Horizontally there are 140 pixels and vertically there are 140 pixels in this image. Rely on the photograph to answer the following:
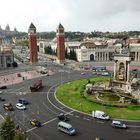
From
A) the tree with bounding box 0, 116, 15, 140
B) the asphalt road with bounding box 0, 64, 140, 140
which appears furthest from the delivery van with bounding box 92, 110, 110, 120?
the tree with bounding box 0, 116, 15, 140

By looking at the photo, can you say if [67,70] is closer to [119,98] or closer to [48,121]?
[119,98]

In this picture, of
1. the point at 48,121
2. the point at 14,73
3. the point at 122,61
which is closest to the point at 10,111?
the point at 48,121

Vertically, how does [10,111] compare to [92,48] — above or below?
below

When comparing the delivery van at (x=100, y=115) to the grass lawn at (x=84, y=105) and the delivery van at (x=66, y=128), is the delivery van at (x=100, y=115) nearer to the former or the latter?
the grass lawn at (x=84, y=105)

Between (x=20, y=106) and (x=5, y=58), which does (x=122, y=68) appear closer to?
(x=20, y=106)

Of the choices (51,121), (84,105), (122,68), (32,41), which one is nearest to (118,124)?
(51,121)

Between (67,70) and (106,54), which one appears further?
(106,54)
